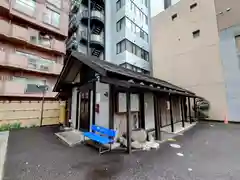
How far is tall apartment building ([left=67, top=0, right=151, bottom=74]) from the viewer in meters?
17.1

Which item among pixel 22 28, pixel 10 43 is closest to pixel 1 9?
pixel 22 28

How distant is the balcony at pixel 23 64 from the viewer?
10.6 m

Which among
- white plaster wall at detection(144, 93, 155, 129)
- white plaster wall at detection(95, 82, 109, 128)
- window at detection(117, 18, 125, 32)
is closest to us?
white plaster wall at detection(95, 82, 109, 128)

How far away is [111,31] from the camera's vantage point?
19.0 m

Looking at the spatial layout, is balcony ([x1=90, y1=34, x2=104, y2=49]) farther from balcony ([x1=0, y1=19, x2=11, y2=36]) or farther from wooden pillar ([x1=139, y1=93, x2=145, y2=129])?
wooden pillar ([x1=139, y1=93, x2=145, y2=129])

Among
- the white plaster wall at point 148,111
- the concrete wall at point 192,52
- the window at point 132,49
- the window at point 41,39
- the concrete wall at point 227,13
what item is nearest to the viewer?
the white plaster wall at point 148,111

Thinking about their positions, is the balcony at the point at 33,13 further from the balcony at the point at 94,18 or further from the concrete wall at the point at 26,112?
the concrete wall at the point at 26,112

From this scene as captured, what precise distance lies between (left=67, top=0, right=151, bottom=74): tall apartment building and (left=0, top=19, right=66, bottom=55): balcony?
13.2ft

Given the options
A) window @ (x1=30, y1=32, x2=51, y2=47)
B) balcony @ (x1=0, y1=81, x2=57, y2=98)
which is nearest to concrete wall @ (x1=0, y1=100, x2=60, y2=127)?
balcony @ (x1=0, y1=81, x2=57, y2=98)

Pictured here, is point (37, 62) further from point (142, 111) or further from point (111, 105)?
point (142, 111)

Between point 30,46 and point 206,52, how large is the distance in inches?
652

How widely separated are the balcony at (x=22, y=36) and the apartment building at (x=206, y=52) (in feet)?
39.6

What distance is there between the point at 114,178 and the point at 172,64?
580 inches

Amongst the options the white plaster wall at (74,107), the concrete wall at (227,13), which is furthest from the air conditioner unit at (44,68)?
the concrete wall at (227,13)
